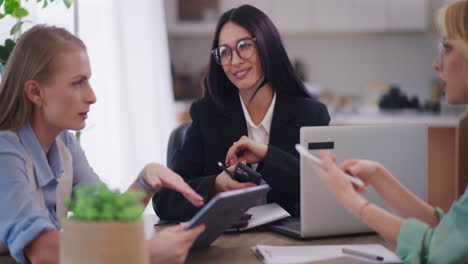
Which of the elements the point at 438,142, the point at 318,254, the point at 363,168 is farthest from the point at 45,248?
the point at 438,142

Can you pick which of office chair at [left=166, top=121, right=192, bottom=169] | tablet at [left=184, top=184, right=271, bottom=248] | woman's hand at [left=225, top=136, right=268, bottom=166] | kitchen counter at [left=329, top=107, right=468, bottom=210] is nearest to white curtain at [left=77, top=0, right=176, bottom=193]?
office chair at [left=166, top=121, right=192, bottom=169]

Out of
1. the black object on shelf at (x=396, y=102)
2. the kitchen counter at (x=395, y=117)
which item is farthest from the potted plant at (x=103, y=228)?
the black object on shelf at (x=396, y=102)

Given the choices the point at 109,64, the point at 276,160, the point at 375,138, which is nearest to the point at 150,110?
the point at 109,64

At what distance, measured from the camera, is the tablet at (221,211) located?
1.16 meters

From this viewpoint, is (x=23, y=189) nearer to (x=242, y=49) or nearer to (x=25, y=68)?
(x=25, y=68)

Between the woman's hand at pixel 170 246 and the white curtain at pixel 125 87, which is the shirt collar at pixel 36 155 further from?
the white curtain at pixel 125 87

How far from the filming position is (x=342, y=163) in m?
1.40

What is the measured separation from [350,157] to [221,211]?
17.1 inches

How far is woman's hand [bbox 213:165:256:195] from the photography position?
63.7 inches

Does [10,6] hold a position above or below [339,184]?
above

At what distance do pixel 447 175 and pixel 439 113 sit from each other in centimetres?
82

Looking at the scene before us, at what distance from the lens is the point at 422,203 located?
1441 mm

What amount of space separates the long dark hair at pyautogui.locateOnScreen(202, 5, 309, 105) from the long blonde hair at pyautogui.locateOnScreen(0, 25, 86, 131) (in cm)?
73

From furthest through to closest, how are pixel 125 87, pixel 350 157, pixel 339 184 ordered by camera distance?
pixel 125 87 → pixel 350 157 → pixel 339 184
